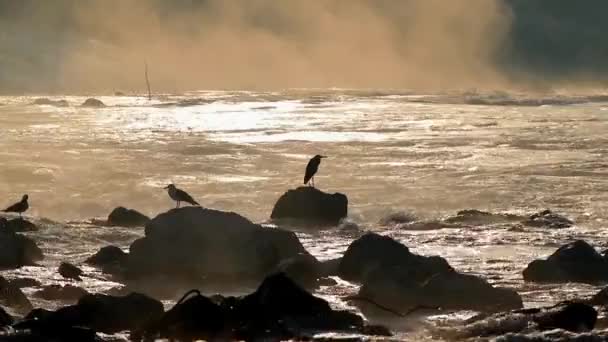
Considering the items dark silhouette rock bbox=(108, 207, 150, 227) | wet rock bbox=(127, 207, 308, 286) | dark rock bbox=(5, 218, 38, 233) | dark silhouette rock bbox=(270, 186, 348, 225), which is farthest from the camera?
dark silhouette rock bbox=(270, 186, 348, 225)

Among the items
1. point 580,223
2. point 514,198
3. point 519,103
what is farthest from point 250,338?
point 519,103

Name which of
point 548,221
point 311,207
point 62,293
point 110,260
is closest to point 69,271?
point 110,260

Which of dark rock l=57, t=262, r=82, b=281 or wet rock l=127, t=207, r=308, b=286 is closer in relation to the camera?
dark rock l=57, t=262, r=82, b=281

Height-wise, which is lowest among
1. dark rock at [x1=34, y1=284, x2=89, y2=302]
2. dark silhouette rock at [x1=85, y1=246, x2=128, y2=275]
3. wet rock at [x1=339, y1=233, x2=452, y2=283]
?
dark rock at [x1=34, y1=284, x2=89, y2=302]

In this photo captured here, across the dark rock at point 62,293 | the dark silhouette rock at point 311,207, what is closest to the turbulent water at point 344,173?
the dark rock at point 62,293

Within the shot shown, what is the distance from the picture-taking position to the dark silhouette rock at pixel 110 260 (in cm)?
1445

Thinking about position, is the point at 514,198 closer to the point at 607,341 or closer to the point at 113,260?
the point at 113,260

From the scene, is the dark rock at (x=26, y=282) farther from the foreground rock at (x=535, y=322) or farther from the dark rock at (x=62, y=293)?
the foreground rock at (x=535, y=322)

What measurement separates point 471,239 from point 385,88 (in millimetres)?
94472

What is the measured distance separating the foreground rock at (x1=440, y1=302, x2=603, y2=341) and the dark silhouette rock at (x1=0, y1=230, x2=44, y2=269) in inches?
255

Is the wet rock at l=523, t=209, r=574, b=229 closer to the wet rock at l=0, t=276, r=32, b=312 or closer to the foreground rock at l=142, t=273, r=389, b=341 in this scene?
the foreground rock at l=142, t=273, r=389, b=341

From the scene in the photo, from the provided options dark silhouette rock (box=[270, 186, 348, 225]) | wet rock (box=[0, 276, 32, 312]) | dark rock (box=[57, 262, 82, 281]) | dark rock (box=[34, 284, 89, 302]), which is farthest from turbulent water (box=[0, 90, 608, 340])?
dark silhouette rock (box=[270, 186, 348, 225])

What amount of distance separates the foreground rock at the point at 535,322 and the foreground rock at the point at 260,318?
831 millimetres

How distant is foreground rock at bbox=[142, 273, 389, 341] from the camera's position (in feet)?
32.3
